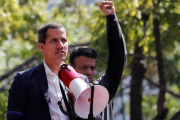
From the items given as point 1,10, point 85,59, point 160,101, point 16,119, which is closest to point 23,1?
point 1,10

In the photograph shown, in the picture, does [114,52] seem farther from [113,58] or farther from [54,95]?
[54,95]

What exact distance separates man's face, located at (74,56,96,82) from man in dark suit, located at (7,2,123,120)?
21.2 inches

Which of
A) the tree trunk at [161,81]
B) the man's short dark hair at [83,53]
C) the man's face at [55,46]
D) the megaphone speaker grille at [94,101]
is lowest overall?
the tree trunk at [161,81]

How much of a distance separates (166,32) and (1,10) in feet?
11.2

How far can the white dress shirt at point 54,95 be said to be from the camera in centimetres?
350

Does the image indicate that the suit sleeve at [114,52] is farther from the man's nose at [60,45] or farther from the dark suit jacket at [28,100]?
the dark suit jacket at [28,100]

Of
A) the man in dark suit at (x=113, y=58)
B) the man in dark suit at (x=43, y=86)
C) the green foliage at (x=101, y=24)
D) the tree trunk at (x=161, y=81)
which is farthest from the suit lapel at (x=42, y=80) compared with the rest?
the tree trunk at (x=161, y=81)

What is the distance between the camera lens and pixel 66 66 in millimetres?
3539

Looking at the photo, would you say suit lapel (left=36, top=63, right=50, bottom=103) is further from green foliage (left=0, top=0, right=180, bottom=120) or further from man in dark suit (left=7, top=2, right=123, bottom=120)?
green foliage (left=0, top=0, right=180, bottom=120)

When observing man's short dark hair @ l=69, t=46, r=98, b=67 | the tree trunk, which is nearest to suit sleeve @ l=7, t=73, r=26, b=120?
man's short dark hair @ l=69, t=46, r=98, b=67

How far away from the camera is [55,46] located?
368 cm

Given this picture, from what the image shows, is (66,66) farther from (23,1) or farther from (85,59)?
(23,1)

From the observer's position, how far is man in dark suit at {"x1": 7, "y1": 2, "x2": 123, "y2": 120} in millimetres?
3480

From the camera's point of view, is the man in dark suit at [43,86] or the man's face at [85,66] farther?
the man's face at [85,66]
